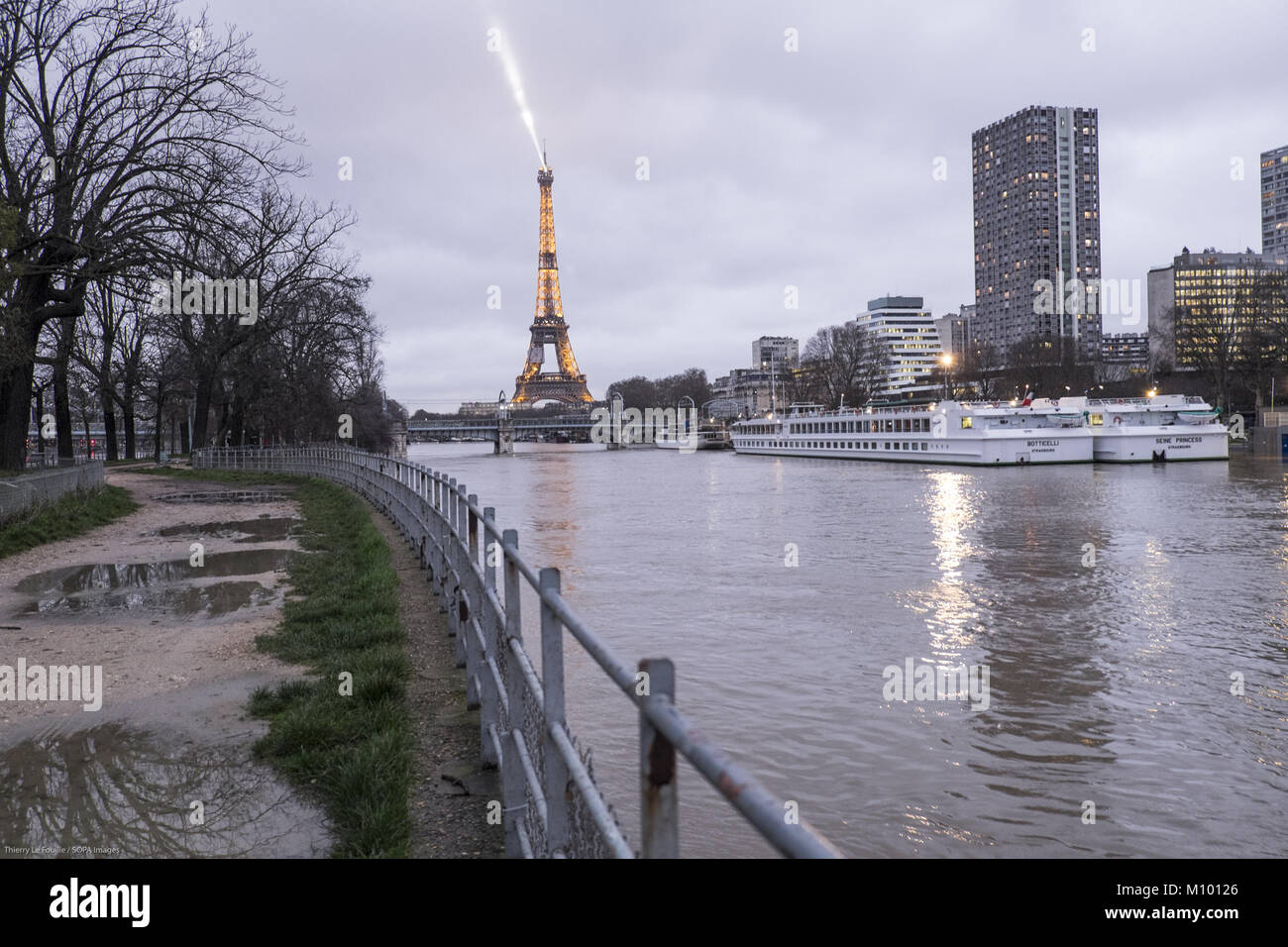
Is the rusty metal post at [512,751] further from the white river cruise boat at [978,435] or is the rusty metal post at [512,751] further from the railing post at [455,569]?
the white river cruise boat at [978,435]

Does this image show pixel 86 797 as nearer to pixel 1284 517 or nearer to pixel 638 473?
pixel 1284 517

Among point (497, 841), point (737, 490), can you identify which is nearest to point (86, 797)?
point (497, 841)

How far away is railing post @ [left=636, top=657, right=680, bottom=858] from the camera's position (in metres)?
1.99

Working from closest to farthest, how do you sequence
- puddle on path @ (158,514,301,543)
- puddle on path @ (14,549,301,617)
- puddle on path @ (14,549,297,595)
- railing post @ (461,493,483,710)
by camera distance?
railing post @ (461,493,483,710), puddle on path @ (14,549,301,617), puddle on path @ (14,549,297,595), puddle on path @ (158,514,301,543)

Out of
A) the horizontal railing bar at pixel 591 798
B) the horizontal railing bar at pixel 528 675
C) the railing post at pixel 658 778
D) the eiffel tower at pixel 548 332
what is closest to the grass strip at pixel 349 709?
the horizontal railing bar at pixel 528 675

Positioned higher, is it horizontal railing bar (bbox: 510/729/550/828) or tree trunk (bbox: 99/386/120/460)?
tree trunk (bbox: 99/386/120/460)

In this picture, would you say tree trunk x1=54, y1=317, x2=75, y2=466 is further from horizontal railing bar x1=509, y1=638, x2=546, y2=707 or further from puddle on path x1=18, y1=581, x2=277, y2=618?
horizontal railing bar x1=509, y1=638, x2=546, y2=707

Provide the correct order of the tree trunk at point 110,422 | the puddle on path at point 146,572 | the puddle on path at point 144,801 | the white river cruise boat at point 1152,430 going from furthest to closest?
the white river cruise boat at point 1152,430 < the tree trunk at point 110,422 < the puddle on path at point 146,572 < the puddle on path at point 144,801

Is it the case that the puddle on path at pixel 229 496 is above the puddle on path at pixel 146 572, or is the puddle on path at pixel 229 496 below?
above

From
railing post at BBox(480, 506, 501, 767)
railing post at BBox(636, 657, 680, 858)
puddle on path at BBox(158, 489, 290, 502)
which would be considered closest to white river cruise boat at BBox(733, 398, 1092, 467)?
puddle on path at BBox(158, 489, 290, 502)

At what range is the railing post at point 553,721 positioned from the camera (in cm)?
317

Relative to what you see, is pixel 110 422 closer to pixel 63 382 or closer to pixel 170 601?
pixel 63 382

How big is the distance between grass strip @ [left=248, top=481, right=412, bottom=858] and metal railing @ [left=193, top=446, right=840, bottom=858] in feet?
1.84

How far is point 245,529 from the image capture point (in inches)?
766
